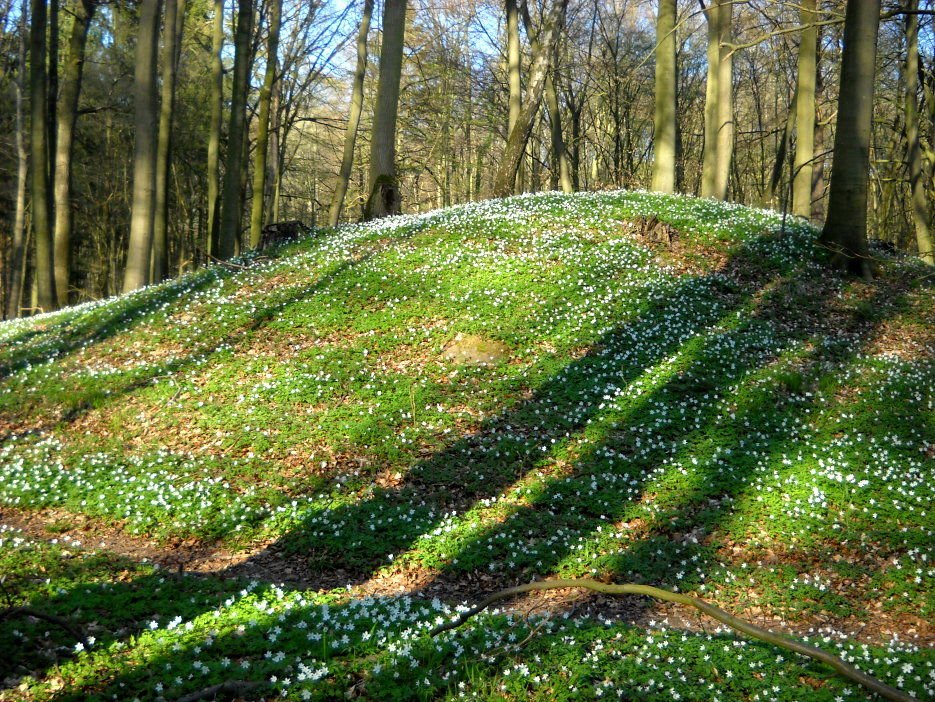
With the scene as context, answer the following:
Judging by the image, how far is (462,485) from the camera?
863 centimetres

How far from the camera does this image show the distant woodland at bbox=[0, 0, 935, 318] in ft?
61.4

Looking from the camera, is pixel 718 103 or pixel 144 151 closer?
pixel 144 151

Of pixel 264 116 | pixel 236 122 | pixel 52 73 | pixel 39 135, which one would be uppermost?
pixel 52 73

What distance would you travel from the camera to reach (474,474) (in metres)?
8.79

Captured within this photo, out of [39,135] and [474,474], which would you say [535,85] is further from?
[39,135]

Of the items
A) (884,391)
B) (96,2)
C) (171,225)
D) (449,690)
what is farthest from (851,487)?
(171,225)

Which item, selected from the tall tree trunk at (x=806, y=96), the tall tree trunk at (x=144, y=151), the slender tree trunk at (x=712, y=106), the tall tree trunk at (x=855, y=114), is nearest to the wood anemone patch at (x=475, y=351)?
the tall tree trunk at (x=855, y=114)

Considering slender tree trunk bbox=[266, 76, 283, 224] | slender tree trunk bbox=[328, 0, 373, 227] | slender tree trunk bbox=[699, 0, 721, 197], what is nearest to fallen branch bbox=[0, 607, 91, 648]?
slender tree trunk bbox=[328, 0, 373, 227]

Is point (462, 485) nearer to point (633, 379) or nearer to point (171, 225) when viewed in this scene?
point (633, 379)

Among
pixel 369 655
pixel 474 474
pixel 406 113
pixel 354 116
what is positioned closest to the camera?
pixel 369 655

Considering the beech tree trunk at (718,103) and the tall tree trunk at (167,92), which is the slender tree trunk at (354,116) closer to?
the tall tree trunk at (167,92)

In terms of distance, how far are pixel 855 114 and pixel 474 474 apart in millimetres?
11527

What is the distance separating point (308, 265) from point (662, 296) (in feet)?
26.4

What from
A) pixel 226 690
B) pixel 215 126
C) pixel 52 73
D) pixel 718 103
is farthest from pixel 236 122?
pixel 226 690
